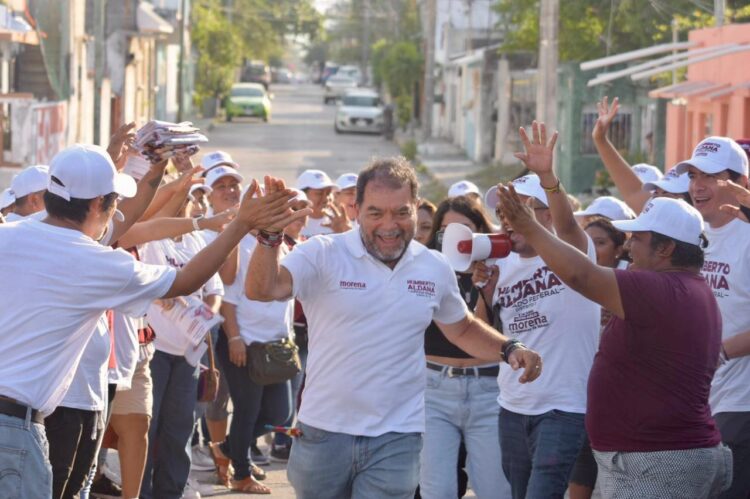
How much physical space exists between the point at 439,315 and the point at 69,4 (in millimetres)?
18778

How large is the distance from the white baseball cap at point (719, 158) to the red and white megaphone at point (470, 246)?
1.28 m

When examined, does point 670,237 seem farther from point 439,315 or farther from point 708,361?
point 439,315

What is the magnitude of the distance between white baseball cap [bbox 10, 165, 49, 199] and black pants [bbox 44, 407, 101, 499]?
137 centimetres

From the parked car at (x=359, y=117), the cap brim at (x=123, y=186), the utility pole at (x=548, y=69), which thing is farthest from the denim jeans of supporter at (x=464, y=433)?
the parked car at (x=359, y=117)

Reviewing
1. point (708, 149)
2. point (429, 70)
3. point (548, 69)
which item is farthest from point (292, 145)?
point (708, 149)

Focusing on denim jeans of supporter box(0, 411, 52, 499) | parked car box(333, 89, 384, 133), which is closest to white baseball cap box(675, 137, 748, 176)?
denim jeans of supporter box(0, 411, 52, 499)

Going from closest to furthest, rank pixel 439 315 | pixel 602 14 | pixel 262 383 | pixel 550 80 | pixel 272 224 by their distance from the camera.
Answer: pixel 272 224, pixel 439 315, pixel 262 383, pixel 550 80, pixel 602 14

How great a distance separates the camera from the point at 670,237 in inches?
211

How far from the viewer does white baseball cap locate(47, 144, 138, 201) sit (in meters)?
5.14

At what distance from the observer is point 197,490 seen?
8.90m

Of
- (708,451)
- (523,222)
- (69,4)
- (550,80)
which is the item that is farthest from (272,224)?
(69,4)

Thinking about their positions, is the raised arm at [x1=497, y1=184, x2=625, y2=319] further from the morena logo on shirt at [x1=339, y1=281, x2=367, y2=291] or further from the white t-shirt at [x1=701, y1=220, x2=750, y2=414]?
the white t-shirt at [x1=701, y1=220, x2=750, y2=414]

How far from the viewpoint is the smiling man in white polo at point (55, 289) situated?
5.00 m

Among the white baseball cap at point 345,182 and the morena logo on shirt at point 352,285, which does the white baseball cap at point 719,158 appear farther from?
the white baseball cap at point 345,182
